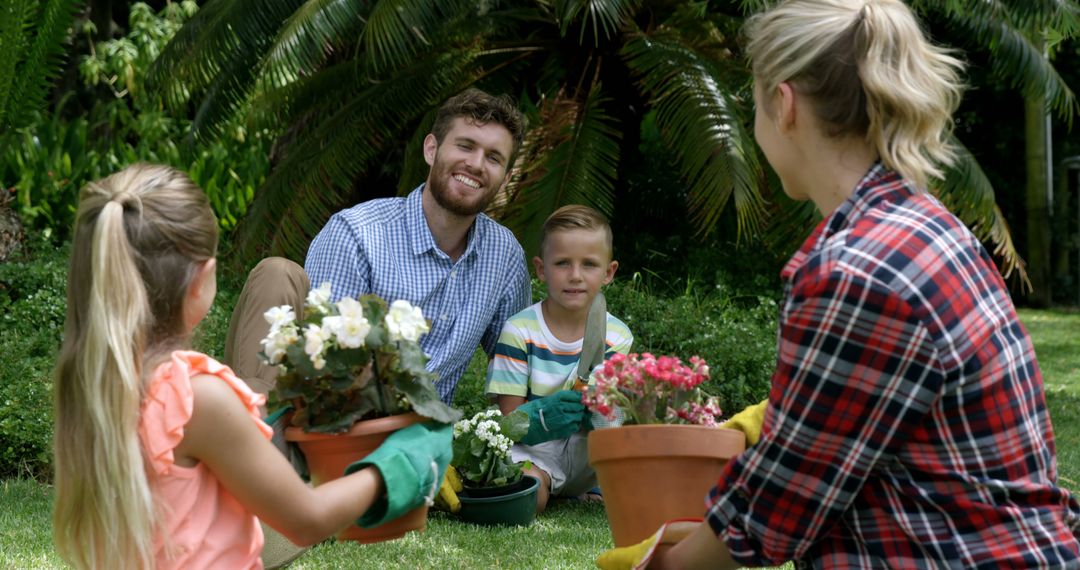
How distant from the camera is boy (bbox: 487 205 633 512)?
13.8 ft

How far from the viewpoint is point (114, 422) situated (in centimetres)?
185

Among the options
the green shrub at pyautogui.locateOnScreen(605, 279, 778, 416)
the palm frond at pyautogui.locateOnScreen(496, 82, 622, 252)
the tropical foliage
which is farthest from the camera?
the tropical foliage

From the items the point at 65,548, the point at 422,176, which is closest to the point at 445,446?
the point at 65,548

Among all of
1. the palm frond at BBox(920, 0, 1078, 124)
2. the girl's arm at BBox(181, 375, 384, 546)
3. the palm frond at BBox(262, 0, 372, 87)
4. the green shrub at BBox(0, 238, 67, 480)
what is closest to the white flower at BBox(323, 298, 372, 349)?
the girl's arm at BBox(181, 375, 384, 546)

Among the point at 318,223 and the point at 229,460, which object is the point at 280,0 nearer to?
the point at 318,223

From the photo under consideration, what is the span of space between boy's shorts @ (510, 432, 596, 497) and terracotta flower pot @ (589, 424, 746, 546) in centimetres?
209

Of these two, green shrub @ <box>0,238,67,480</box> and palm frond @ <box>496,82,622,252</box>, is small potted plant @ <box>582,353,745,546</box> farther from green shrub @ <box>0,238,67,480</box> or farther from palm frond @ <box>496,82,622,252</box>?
palm frond @ <box>496,82,622,252</box>

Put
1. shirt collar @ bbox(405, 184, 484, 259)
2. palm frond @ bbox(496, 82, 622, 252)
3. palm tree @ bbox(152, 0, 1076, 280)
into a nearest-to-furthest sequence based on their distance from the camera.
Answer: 1. shirt collar @ bbox(405, 184, 484, 259)
2. palm tree @ bbox(152, 0, 1076, 280)
3. palm frond @ bbox(496, 82, 622, 252)

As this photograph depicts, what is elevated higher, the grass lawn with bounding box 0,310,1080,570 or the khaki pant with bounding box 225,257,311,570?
the khaki pant with bounding box 225,257,311,570

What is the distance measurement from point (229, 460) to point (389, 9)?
4387 millimetres

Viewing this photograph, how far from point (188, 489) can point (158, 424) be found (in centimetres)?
14

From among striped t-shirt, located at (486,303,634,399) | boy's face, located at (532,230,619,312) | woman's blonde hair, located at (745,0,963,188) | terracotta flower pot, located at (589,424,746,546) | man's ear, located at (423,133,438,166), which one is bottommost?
striped t-shirt, located at (486,303,634,399)

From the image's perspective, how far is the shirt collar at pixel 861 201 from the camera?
174cm

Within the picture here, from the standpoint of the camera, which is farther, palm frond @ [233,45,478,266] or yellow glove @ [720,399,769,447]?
palm frond @ [233,45,478,266]
